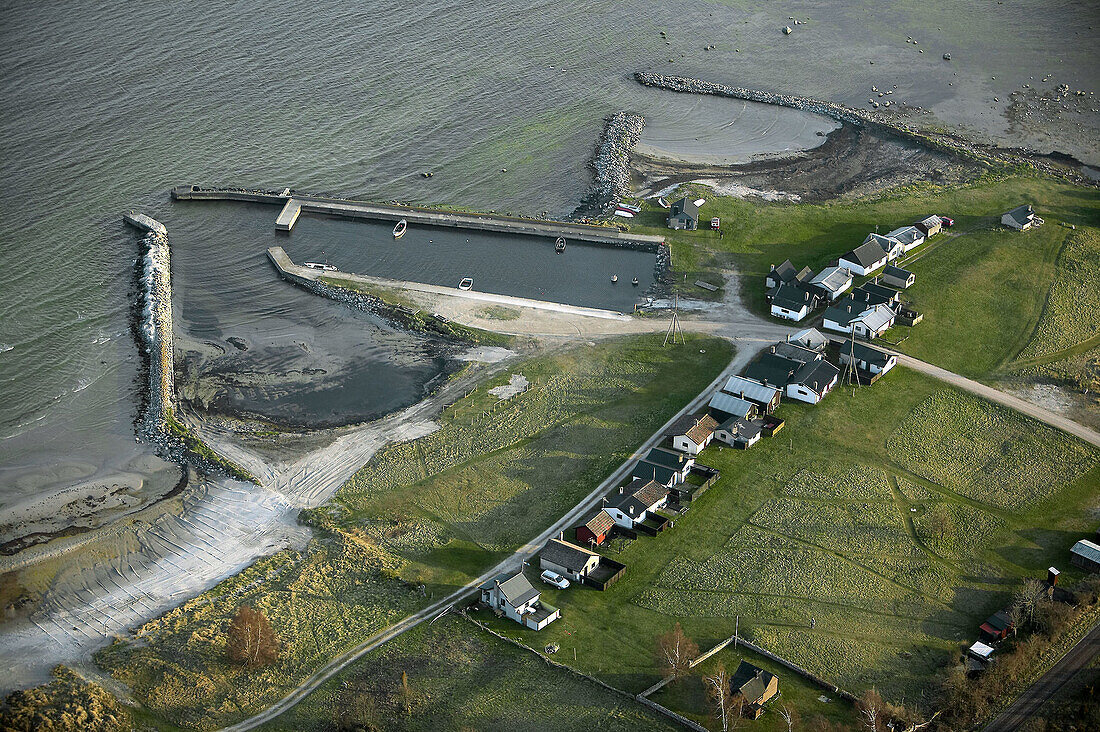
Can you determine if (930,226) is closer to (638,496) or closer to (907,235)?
(907,235)

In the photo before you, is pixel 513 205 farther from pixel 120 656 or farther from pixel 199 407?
pixel 120 656

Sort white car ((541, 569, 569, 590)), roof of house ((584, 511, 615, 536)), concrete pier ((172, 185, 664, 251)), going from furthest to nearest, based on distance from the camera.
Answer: concrete pier ((172, 185, 664, 251)), roof of house ((584, 511, 615, 536)), white car ((541, 569, 569, 590))

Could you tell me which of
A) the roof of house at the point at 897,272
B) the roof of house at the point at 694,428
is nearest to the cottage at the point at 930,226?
the roof of house at the point at 897,272

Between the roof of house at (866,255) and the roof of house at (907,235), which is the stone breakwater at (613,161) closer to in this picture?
the roof of house at (866,255)

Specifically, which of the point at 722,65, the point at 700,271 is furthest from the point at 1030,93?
the point at 700,271

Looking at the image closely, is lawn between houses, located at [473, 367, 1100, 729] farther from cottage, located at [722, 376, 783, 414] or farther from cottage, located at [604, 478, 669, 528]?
cottage, located at [604, 478, 669, 528]

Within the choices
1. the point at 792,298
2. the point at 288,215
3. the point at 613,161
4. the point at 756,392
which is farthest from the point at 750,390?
the point at 288,215

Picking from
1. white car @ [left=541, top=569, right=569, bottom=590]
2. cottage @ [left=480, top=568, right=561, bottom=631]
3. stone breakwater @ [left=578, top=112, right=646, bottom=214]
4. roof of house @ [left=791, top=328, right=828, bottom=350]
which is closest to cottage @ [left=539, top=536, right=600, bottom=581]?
white car @ [left=541, top=569, right=569, bottom=590]

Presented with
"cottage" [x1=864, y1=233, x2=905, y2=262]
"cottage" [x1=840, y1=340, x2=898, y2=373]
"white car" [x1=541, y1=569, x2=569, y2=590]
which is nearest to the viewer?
"white car" [x1=541, y1=569, x2=569, y2=590]
